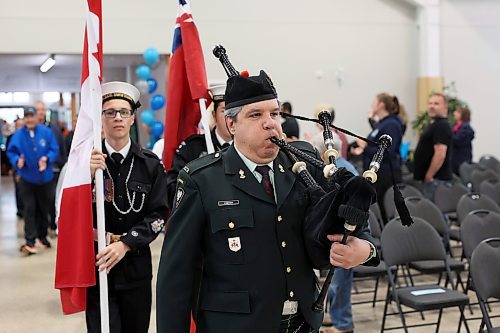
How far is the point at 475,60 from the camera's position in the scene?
13008 millimetres

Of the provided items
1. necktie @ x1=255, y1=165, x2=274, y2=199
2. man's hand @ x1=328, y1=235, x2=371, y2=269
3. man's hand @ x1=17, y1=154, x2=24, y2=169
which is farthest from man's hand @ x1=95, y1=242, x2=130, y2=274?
man's hand @ x1=17, y1=154, x2=24, y2=169

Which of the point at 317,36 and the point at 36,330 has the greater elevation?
the point at 317,36

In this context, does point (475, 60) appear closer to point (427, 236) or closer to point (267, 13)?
point (267, 13)

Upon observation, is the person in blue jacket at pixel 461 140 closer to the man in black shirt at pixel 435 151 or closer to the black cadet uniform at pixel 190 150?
the man in black shirt at pixel 435 151

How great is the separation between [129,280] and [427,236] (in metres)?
2.54

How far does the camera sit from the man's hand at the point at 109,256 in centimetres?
303

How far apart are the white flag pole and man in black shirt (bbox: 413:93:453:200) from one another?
447cm

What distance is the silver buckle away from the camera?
84.9 inches

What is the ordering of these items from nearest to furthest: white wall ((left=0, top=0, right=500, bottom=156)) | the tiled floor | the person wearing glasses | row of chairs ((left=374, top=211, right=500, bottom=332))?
the person wearing glasses, row of chairs ((left=374, top=211, right=500, bottom=332)), the tiled floor, white wall ((left=0, top=0, right=500, bottom=156))

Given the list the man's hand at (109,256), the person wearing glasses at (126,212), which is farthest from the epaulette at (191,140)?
the man's hand at (109,256)

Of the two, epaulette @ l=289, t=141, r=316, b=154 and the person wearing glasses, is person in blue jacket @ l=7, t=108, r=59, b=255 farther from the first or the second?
epaulette @ l=289, t=141, r=316, b=154

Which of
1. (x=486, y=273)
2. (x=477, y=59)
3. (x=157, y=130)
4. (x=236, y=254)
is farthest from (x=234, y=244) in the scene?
(x=477, y=59)

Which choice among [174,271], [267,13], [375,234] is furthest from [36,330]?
[267,13]

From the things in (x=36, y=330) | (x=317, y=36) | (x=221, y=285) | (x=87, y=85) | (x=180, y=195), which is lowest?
(x=36, y=330)
